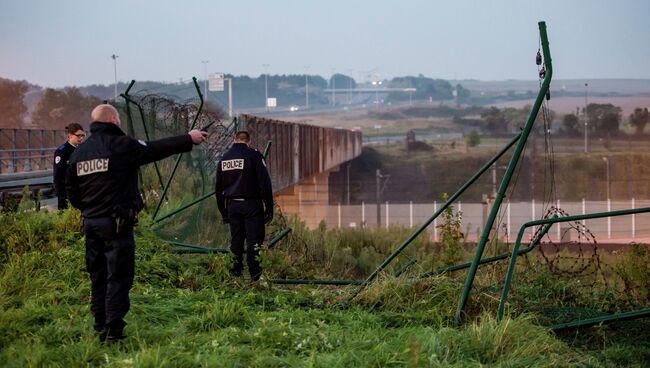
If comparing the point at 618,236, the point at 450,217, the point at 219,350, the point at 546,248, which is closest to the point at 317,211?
the point at 618,236

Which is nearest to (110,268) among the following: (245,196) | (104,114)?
(104,114)

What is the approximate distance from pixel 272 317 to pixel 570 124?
99.3 metres

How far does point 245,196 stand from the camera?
37.4ft

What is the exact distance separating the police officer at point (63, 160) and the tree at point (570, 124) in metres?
93.8

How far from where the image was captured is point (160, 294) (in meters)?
9.13

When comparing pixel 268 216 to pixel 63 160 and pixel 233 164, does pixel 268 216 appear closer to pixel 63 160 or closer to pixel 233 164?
pixel 233 164

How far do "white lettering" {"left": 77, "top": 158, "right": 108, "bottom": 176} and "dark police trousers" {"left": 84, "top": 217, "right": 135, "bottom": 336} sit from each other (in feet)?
1.18

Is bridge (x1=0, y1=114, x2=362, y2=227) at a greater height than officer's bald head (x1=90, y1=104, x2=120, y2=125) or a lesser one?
lesser

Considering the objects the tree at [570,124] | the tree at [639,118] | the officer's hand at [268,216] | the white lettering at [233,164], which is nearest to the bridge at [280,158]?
the white lettering at [233,164]

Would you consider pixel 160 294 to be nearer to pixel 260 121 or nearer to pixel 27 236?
pixel 27 236

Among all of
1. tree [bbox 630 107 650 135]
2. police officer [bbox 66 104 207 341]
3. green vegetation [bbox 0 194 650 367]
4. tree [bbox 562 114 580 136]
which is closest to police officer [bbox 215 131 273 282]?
green vegetation [bbox 0 194 650 367]

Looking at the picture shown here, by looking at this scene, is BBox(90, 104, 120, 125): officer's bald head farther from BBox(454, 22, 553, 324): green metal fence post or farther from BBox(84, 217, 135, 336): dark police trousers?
BBox(454, 22, 553, 324): green metal fence post

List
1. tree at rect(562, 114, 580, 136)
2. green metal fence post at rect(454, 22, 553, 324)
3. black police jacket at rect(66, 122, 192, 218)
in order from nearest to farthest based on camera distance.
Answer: black police jacket at rect(66, 122, 192, 218)
green metal fence post at rect(454, 22, 553, 324)
tree at rect(562, 114, 580, 136)

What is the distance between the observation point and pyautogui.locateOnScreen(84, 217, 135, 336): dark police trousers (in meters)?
7.16
